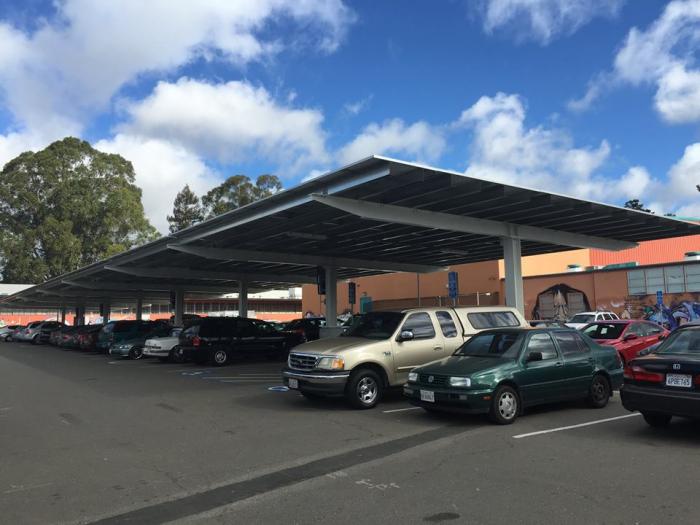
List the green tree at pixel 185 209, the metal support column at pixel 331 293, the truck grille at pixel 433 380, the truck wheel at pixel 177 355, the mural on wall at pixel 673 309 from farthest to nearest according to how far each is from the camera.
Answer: the green tree at pixel 185 209 < the mural on wall at pixel 673 309 < the metal support column at pixel 331 293 < the truck wheel at pixel 177 355 < the truck grille at pixel 433 380

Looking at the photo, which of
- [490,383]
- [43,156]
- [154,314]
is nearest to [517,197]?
[490,383]

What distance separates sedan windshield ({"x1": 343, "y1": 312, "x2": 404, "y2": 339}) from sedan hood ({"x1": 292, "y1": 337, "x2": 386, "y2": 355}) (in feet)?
0.86

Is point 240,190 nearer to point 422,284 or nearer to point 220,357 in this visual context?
point 422,284

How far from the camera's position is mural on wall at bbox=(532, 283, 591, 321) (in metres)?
36.8

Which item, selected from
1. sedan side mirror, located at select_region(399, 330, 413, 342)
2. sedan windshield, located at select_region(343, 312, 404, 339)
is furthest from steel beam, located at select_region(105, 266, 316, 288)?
sedan side mirror, located at select_region(399, 330, 413, 342)

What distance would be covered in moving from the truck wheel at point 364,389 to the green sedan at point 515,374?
3.90 ft

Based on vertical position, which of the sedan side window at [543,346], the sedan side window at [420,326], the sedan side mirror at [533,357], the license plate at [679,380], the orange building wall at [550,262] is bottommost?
the license plate at [679,380]

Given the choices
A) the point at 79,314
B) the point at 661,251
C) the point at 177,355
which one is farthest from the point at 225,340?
the point at 79,314

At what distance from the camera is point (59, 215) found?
216 feet

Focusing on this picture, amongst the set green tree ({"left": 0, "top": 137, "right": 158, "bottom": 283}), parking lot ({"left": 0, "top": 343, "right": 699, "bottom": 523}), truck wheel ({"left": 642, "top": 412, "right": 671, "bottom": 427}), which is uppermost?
green tree ({"left": 0, "top": 137, "right": 158, "bottom": 283})

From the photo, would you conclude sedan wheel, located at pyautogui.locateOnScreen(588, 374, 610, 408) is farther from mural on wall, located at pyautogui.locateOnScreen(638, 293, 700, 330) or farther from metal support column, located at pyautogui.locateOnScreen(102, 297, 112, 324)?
metal support column, located at pyautogui.locateOnScreen(102, 297, 112, 324)

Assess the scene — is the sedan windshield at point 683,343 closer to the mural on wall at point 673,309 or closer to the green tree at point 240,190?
the mural on wall at point 673,309

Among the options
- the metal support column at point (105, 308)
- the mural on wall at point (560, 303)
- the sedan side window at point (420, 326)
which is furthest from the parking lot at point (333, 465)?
the metal support column at point (105, 308)

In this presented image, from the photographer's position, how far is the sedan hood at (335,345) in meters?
10.5
